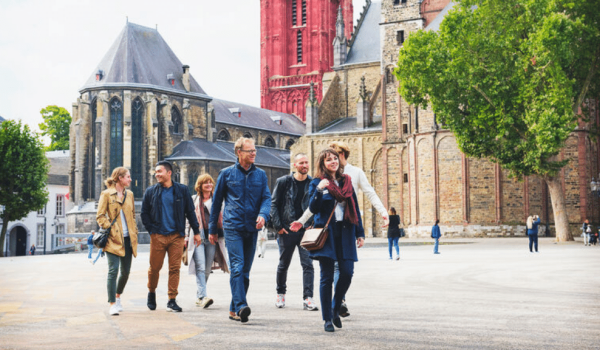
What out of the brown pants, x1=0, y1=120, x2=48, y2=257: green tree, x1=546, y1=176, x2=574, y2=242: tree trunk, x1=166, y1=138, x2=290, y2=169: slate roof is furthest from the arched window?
the brown pants

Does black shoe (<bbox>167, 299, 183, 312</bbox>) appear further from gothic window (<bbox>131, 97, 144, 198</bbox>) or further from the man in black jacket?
gothic window (<bbox>131, 97, 144, 198</bbox>)

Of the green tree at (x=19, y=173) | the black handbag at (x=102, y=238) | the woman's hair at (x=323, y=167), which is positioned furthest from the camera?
the green tree at (x=19, y=173)

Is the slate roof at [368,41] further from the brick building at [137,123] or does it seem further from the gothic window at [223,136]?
the gothic window at [223,136]

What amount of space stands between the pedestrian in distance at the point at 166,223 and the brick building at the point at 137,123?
4928 cm

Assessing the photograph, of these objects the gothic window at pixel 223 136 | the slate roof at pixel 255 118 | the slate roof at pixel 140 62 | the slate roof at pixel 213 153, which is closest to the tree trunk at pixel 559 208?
the slate roof at pixel 213 153

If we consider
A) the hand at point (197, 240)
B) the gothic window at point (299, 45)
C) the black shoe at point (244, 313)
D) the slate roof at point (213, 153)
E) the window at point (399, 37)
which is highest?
the gothic window at point (299, 45)

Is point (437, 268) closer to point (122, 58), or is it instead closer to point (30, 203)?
point (30, 203)

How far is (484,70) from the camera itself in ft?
101

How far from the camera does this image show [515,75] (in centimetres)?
3023

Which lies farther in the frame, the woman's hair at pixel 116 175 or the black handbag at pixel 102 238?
the woman's hair at pixel 116 175

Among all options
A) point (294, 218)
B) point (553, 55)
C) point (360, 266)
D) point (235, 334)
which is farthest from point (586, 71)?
point (235, 334)

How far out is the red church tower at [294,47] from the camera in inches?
3223

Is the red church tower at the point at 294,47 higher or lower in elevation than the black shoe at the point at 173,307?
higher

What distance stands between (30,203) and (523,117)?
98.3 feet
